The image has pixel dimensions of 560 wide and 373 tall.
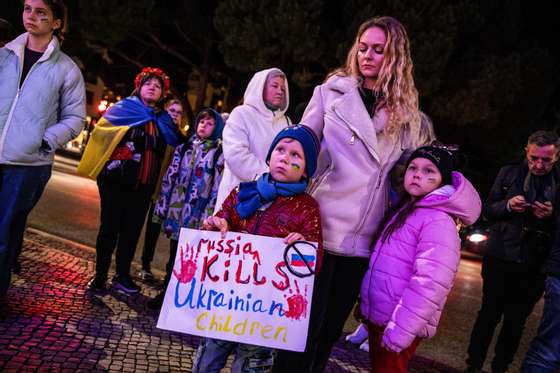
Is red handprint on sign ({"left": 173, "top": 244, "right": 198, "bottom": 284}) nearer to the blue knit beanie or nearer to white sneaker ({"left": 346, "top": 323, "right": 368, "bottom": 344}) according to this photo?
the blue knit beanie

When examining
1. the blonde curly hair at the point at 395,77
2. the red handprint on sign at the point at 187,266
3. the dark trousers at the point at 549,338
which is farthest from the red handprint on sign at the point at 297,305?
the dark trousers at the point at 549,338

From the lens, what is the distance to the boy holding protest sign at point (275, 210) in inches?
94.5

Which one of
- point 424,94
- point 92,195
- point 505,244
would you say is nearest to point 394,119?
point 505,244

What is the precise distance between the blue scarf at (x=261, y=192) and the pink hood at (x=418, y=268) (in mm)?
576

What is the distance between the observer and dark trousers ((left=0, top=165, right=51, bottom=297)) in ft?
10.5

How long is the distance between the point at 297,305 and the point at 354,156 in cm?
81

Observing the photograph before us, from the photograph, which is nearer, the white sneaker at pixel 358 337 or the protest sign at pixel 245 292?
the protest sign at pixel 245 292

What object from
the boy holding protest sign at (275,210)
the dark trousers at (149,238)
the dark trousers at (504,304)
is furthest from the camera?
the dark trousers at (149,238)

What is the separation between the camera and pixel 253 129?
11.3 feet

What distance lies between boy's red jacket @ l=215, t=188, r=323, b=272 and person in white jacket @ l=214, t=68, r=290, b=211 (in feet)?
2.32

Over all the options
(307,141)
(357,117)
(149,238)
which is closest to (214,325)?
(307,141)

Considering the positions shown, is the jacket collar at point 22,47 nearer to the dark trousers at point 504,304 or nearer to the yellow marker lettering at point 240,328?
the yellow marker lettering at point 240,328

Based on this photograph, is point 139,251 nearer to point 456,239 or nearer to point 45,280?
point 45,280

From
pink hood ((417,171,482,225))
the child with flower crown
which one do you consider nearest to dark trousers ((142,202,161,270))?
the child with flower crown
